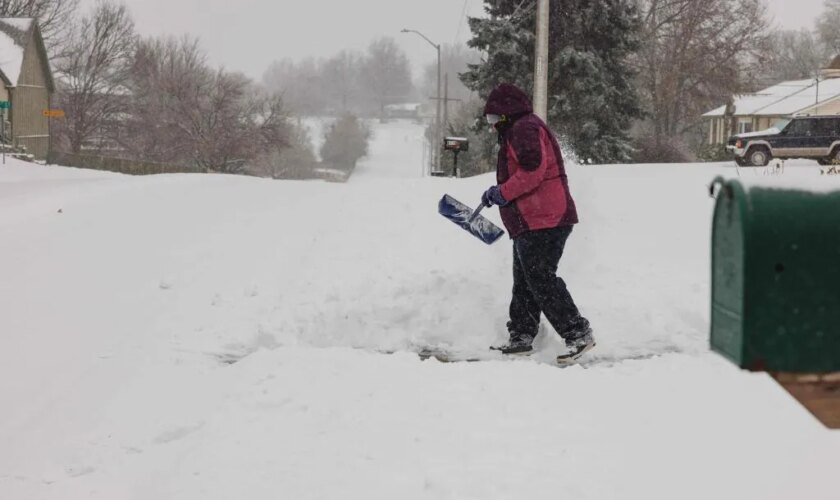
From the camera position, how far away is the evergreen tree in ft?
94.3

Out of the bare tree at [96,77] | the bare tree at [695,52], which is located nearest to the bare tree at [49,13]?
the bare tree at [96,77]

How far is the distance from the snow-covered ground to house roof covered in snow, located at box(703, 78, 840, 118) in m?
41.3

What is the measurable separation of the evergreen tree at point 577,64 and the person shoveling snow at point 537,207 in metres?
23.0

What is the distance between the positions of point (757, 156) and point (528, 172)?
20.6 m

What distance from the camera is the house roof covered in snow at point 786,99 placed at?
47.7m

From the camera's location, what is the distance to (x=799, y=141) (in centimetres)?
2408

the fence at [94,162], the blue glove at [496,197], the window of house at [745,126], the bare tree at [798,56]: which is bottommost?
the blue glove at [496,197]

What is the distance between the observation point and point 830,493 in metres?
3.45

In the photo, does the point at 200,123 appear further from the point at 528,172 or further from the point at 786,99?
the point at 528,172

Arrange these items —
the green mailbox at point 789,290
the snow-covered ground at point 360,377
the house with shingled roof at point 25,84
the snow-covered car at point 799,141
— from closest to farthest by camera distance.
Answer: the green mailbox at point 789,290
the snow-covered ground at point 360,377
the snow-covered car at point 799,141
the house with shingled roof at point 25,84

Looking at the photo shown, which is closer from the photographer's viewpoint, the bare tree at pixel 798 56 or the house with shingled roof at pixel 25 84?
the house with shingled roof at pixel 25 84

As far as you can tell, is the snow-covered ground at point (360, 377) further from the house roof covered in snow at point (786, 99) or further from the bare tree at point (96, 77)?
the bare tree at point (96, 77)

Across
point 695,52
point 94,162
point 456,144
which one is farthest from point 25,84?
point 456,144

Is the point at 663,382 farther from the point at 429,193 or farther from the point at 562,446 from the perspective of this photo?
the point at 429,193
